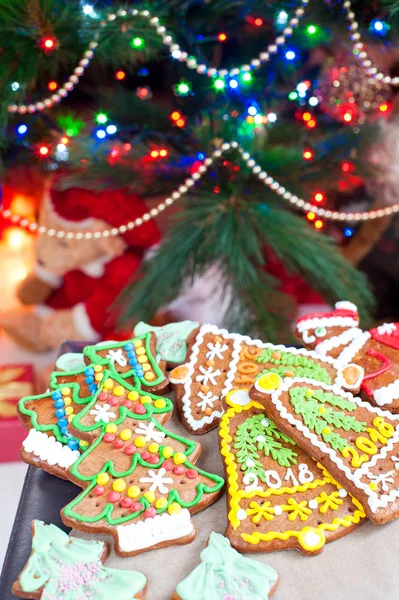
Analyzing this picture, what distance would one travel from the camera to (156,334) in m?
0.87

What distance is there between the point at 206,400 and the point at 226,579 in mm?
235

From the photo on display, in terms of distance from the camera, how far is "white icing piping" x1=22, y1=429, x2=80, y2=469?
26.5 inches

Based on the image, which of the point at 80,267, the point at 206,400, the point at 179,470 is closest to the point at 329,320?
the point at 206,400

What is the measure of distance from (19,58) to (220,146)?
0.33 metres

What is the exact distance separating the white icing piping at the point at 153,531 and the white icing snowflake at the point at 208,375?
0.20 meters

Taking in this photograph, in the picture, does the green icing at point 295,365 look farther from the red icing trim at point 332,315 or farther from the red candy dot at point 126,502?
the red candy dot at point 126,502

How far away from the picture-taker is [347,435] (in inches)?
25.4

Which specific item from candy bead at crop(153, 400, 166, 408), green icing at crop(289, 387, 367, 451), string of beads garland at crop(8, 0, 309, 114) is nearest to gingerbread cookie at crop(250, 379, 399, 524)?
green icing at crop(289, 387, 367, 451)

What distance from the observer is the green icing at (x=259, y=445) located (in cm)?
63

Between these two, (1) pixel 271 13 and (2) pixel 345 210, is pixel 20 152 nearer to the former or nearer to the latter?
(1) pixel 271 13

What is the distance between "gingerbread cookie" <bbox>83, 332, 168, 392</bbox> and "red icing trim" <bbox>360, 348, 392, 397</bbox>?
236 mm

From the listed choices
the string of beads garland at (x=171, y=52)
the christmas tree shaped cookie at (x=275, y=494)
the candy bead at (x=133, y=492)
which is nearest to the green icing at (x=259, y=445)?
the christmas tree shaped cookie at (x=275, y=494)

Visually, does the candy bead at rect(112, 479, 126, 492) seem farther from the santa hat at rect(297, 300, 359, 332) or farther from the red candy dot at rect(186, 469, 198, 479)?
the santa hat at rect(297, 300, 359, 332)

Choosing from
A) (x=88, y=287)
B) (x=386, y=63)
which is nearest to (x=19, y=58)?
(x=88, y=287)
